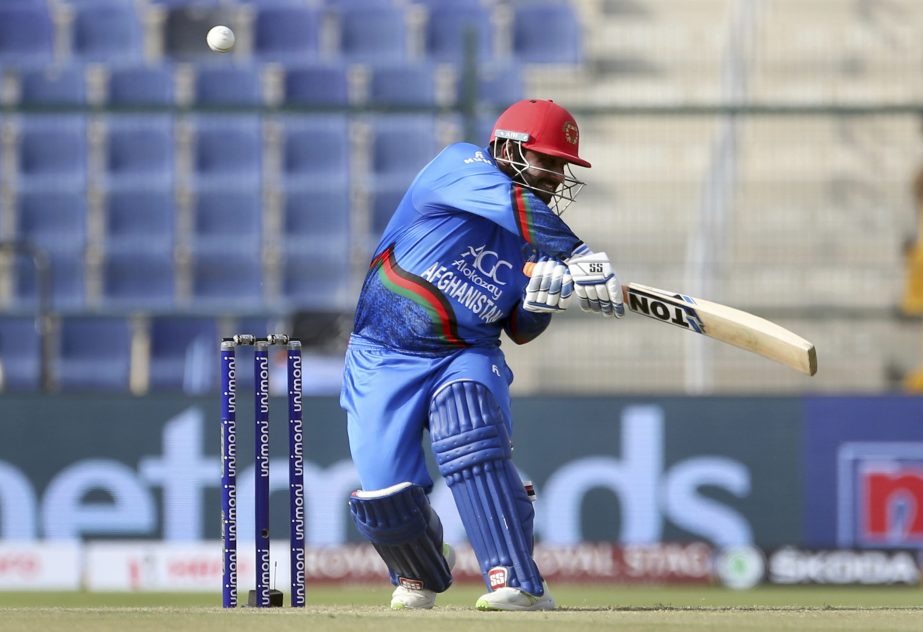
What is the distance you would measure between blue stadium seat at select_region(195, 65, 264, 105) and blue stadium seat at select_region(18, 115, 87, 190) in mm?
1260

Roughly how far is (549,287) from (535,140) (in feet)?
2.03

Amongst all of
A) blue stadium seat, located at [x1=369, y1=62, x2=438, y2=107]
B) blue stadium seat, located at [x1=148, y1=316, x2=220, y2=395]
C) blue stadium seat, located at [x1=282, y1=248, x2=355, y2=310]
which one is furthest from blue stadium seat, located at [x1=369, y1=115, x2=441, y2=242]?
blue stadium seat, located at [x1=148, y1=316, x2=220, y2=395]

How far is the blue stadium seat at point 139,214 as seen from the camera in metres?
12.1

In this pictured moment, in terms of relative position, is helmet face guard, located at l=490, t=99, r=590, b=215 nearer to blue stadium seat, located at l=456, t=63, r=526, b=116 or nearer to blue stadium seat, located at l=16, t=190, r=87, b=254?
blue stadium seat, located at l=16, t=190, r=87, b=254

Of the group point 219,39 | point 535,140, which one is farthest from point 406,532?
A: point 219,39

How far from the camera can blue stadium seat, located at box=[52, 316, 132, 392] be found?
10.7 m

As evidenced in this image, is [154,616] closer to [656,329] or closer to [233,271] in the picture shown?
[656,329]

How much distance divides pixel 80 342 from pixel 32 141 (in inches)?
93.3

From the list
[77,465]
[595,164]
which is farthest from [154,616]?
[595,164]

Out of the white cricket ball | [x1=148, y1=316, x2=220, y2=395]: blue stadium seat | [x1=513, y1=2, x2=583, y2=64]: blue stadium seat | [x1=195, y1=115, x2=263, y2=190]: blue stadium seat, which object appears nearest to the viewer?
the white cricket ball

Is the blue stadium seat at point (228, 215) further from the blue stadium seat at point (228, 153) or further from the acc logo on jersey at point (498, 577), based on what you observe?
the acc logo on jersey at point (498, 577)

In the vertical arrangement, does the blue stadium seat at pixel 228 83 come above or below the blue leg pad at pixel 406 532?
above

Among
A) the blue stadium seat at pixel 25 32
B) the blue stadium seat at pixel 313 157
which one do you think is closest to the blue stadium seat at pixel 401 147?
the blue stadium seat at pixel 313 157

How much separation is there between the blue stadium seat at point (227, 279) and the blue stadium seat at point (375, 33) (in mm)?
3011
